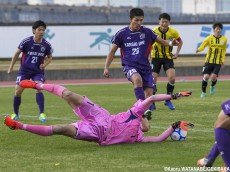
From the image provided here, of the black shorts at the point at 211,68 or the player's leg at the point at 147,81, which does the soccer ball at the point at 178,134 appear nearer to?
the player's leg at the point at 147,81

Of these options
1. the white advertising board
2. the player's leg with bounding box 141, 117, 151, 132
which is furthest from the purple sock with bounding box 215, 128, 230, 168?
the white advertising board

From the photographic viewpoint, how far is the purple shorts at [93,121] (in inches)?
405

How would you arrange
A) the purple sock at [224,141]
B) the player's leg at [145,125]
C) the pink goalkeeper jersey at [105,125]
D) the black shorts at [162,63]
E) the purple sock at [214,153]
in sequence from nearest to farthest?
the purple sock at [224,141] → the purple sock at [214,153] → the pink goalkeeper jersey at [105,125] → the player's leg at [145,125] → the black shorts at [162,63]

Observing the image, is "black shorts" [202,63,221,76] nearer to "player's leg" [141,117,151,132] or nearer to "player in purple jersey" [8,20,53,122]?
"player in purple jersey" [8,20,53,122]

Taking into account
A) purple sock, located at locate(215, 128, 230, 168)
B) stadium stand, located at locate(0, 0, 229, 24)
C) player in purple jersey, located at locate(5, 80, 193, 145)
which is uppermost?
Answer: purple sock, located at locate(215, 128, 230, 168)

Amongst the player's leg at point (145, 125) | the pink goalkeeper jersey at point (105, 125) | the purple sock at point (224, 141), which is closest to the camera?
the purple sock at point (224, 141)

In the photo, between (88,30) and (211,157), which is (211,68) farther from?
(88,30)

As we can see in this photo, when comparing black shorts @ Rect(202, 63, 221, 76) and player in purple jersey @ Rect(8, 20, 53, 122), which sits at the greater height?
player in purple jersey @ Rect(8, 20, 53, 122)

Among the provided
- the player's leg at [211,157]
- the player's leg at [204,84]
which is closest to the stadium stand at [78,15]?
the player's leg at [204,84]

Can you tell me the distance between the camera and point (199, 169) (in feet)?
27.4

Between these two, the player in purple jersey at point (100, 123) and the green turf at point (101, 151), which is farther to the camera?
the player in purple jersey at point (100, 123)

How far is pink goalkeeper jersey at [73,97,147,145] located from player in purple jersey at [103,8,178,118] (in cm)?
266

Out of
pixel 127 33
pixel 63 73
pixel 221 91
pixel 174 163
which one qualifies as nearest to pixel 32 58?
pixel 127 33

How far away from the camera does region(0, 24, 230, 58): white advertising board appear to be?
1319 inches
